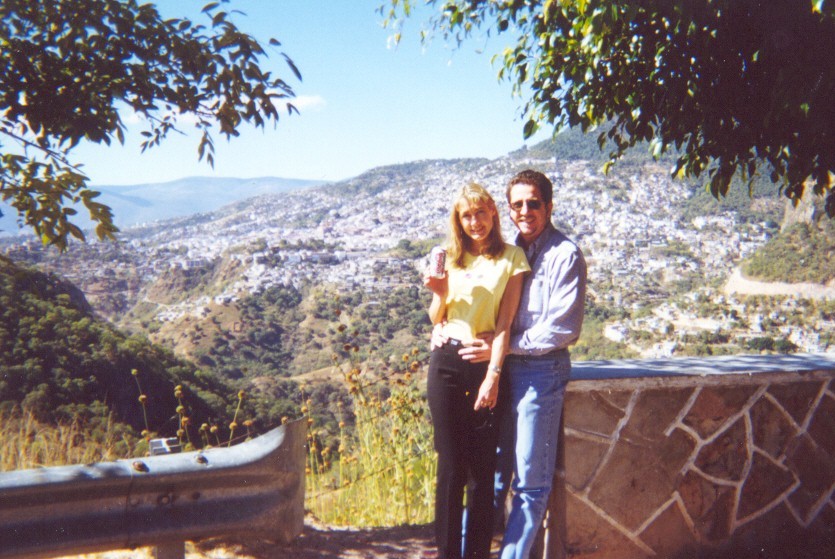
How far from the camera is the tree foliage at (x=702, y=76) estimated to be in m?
2.28

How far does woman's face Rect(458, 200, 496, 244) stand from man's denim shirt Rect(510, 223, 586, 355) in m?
0.22

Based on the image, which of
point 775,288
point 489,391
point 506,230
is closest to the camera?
point 489,391

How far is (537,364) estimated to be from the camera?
2.19 metres

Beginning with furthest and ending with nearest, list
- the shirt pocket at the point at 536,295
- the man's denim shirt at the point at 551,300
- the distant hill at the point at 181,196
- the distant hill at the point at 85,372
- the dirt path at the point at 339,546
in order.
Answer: the distant hill at the point at 181,196 → the distant hill at the point at 85,372 → the dirt path at the point at 339,546 → the shirt pocket at the point at 536,295 → the man's denim shirt at the point at 551,300

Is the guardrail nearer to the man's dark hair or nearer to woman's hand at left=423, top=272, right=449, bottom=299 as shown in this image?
woman's hand at left=423, top=272, right=449, bottom=299

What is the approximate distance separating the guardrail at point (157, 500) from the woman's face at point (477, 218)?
1038 mm

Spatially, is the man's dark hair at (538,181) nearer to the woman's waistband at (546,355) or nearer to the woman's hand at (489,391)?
the woman's waistband at (546,355)

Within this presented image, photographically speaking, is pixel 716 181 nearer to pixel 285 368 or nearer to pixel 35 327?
pixel 35 327

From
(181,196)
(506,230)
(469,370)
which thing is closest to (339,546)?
(469,370)

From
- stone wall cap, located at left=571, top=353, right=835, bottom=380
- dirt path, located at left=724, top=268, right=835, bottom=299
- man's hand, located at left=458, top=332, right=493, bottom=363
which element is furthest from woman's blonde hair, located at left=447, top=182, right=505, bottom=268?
dirt path, located at left=724, top=268, right=835, bottom=299

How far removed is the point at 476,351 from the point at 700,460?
1.27 meters

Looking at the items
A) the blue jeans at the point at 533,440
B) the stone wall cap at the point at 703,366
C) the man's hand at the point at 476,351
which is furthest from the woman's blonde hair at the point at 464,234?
the stone wall cap at the point at 703,366

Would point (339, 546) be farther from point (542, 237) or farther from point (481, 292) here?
point (542, 237)

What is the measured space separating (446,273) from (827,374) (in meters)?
1.95
